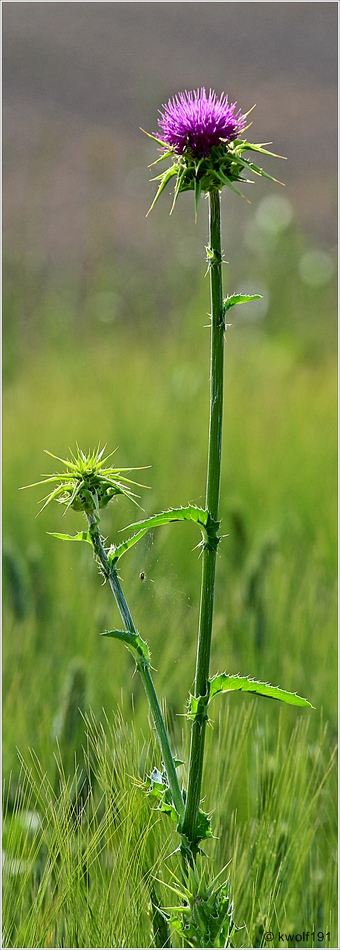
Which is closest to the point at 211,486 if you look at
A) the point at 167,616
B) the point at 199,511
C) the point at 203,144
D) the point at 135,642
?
the point at 199,511

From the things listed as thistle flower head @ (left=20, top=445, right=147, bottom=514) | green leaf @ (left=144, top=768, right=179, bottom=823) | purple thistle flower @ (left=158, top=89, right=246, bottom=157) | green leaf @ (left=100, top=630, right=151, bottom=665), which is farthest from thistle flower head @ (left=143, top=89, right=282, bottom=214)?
green leaf @ (left=144, top=768, right=179, bottom=823)

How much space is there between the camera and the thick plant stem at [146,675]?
2.04 feet

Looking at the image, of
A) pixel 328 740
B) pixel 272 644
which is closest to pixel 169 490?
pixel 272 644

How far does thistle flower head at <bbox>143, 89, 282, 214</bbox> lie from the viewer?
616mm

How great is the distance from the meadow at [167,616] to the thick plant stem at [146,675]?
0.02 m

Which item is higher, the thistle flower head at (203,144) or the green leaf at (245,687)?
the thistle flower head at (203,144)

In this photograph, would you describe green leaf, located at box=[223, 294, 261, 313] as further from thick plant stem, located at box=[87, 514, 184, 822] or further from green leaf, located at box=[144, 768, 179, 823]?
green leaf, located at box=[144, 768, 179, 823]

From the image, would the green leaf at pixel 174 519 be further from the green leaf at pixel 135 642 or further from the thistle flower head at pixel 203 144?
the thistle flower head at pixel 203 144

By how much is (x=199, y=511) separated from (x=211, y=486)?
0.02m

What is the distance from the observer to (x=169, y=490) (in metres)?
2.13

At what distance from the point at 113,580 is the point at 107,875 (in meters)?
0.37

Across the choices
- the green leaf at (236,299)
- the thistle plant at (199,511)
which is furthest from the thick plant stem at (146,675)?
the green leaf at (236,299)

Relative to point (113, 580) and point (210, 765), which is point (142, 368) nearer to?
point (210, 765)

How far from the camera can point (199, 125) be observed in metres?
0.63
